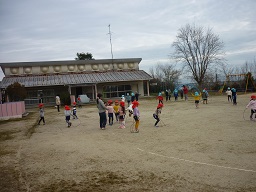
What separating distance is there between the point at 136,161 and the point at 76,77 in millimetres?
31370

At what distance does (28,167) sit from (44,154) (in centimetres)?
130

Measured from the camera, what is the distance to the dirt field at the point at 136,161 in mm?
5398

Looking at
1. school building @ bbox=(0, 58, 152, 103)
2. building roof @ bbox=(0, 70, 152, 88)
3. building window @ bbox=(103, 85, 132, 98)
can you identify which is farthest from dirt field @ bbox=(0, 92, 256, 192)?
building window @ bbox=(103, 85, 132, 98)

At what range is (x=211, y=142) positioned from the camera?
8570 millimetres

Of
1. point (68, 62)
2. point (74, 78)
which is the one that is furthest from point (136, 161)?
point (68, 62)

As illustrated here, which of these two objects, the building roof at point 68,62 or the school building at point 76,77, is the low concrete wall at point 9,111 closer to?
the school building at point 76,77

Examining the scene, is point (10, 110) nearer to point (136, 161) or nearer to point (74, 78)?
point (136, 161)

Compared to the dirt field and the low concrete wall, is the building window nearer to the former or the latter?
the low concrete wall

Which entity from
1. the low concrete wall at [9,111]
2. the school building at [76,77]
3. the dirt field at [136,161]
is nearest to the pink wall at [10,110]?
the low concrete wall at [9,111]

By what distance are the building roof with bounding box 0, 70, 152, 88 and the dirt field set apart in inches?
936

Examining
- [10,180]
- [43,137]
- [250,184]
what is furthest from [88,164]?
[43,137]

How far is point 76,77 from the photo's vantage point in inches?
1453

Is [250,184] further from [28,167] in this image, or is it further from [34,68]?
[34,68]

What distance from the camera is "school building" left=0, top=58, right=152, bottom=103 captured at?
113ft
